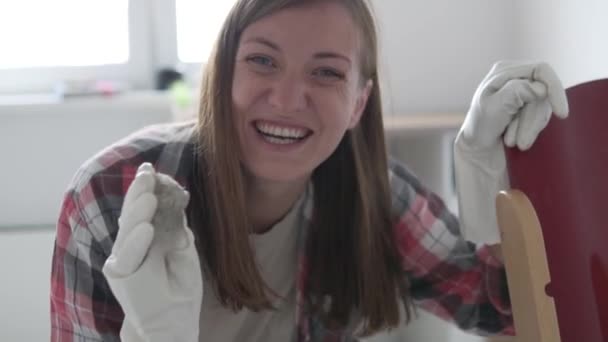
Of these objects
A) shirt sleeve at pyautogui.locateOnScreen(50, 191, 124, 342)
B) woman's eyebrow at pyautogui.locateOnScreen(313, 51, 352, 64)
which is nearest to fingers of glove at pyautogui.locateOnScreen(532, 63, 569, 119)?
woman's eyebrow at pyautogui.locateOnScreen(313, 51, 352, 64)

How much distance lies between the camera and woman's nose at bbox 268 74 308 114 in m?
1.01

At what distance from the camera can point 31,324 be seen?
1.85m

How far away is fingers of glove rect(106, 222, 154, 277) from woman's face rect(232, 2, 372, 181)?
0.28 m

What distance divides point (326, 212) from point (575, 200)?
42 centimetres

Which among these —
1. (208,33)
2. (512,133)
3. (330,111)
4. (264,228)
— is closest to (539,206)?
(512,133)

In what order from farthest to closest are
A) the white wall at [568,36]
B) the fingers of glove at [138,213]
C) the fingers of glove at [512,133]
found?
the white wall at [568,36] → the fingers of glove at [512,133] → the fingers of glove at [138,213]

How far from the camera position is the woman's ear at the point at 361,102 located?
1.12 metres

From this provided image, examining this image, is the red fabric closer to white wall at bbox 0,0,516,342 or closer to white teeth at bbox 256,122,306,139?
white teeth at bbox 256,122,306,139

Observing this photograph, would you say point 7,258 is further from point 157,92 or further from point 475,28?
point 475,28

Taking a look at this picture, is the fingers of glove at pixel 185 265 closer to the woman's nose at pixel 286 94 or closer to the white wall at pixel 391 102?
the woman's nose at pixel 286 94

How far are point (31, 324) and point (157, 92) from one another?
61 centimetres

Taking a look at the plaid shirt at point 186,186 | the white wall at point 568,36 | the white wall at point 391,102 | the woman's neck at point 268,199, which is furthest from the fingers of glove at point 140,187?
the white wall at point 391,102

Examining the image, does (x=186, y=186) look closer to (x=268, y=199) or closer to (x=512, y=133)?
(x=268, y=199)

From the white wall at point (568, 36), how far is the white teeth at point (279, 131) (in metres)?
0.71
